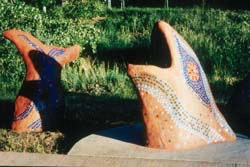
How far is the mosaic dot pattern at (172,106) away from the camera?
5.49m

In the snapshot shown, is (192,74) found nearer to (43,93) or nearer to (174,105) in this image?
(174,105)

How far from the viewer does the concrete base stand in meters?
5.13

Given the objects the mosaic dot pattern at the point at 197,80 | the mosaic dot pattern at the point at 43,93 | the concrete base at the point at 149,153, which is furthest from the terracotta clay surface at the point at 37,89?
the mosaic dot pattern at the point at 197,80

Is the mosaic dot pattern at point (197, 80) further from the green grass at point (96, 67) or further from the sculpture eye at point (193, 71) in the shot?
the green grass at point (96, 67)

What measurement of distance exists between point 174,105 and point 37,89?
1739mm

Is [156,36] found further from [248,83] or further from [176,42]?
[248,83]

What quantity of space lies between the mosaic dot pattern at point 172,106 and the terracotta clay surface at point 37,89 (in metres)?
1.44

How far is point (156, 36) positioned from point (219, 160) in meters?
1.58

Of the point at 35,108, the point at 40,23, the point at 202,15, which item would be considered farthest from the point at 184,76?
the point at 202,15

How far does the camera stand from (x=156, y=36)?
6.09 metres

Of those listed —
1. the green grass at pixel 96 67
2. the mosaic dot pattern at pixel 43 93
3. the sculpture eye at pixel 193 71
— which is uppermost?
the sculpture eye at pixel 193 71

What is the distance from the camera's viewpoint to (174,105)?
18.3 ft

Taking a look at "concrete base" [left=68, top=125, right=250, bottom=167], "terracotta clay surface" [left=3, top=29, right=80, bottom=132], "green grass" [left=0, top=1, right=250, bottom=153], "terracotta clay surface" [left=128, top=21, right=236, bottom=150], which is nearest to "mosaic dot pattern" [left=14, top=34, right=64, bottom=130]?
"terracotta clay surface" [left=3, top=29, right=80, bottom=132]

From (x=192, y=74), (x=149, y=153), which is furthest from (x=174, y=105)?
(x=149, y=153)
